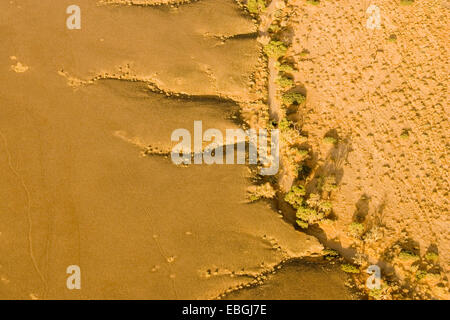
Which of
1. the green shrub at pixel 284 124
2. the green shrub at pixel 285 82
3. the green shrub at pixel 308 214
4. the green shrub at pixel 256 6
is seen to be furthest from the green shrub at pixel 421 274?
the green shrub at pixel 256 6

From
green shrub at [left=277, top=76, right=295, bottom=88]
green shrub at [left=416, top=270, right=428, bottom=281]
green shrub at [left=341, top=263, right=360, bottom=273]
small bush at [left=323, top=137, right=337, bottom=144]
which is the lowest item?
green shrub at [left=416, top=270, right=428, bottom=281]

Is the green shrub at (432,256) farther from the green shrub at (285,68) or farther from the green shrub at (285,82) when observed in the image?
the green shrub at (285,68)

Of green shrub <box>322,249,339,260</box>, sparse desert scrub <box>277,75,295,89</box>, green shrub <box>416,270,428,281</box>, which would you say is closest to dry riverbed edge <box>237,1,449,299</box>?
green shrub <box>416,270,428,281</box>

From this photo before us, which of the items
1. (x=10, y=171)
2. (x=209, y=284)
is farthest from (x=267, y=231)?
(x=10, y=171)

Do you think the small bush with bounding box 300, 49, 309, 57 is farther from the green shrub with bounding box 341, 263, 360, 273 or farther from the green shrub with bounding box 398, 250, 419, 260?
the green shrub with bounding box 341, 263, 360, 273

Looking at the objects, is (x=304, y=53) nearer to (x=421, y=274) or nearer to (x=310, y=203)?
(x=310, y=203)

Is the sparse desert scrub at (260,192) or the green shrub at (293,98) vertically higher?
the green shrub at (293,98)

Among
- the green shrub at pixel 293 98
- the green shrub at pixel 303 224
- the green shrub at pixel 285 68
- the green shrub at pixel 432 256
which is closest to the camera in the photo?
the green shrub at pixel 432 256
